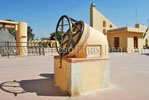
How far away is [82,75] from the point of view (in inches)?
137

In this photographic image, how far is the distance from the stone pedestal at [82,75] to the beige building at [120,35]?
15.7 meters

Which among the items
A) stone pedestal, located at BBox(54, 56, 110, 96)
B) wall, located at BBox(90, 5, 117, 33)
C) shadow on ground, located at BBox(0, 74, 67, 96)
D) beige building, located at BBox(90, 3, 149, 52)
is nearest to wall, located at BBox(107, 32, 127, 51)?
beige building, located at BBox(90, 3, 149, 52)

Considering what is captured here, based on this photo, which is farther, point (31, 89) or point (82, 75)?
point (31, 89)

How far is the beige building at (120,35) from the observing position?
60.1ft

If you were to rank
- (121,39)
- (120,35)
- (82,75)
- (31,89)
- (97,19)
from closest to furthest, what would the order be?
(82,75) → (31,89) → (121,39) → (120,35) → (97,19)

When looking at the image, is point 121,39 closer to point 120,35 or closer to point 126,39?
point 120,35

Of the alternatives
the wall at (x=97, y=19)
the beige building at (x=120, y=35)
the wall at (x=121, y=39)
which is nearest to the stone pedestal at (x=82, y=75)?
the beige building at (x=120, y=35)

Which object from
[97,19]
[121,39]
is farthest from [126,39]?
[97,19]

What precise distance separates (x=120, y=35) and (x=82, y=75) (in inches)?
677

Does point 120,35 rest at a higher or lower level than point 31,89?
higher

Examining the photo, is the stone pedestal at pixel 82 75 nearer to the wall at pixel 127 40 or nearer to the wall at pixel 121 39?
the wall at pixel 127 40

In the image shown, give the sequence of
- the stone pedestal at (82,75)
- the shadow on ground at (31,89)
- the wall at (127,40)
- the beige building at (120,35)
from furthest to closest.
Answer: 1. the beige building at (120,35)
2. the wall at (127,40)
3. the shadow on ground at (31,89)
4. the stone pedestal at (82,75)

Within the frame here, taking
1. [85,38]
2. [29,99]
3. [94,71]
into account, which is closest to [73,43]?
[85,38]

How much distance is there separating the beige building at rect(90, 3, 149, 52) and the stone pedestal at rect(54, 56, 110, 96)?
15.7 metres
